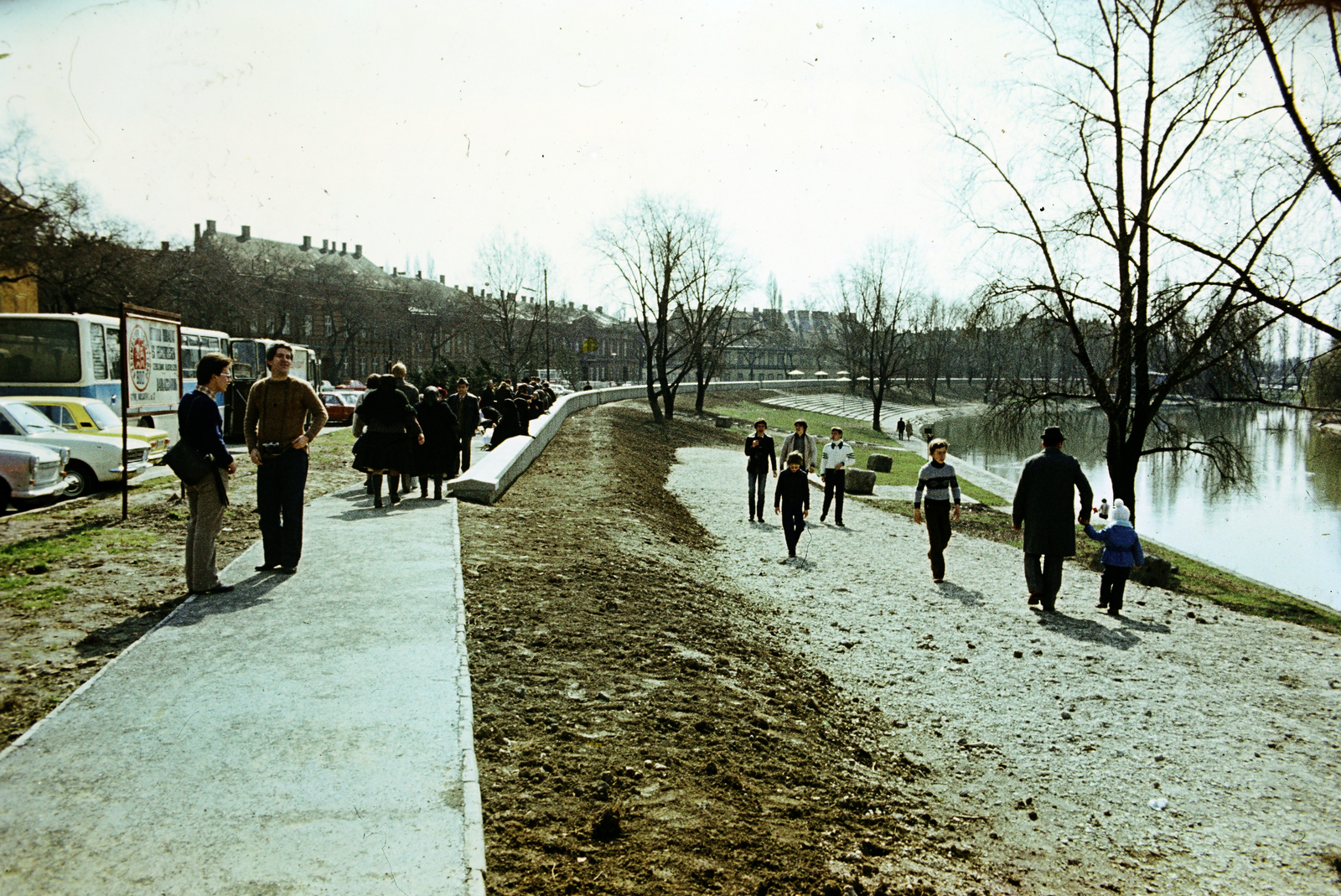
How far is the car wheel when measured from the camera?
14070mm

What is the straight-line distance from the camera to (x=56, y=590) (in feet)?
23.2

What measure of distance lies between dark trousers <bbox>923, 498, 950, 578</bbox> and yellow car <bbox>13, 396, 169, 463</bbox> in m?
13.2

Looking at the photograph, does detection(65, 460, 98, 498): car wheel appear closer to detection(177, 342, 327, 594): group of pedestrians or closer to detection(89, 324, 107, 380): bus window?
detection(89, 324, 107, 380): bus window

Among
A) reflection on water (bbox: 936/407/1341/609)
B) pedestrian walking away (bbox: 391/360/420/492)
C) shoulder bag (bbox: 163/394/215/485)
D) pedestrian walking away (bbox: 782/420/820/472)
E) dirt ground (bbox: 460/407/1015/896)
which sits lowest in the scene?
reflection on water (bbox: 936/407/1341/609)

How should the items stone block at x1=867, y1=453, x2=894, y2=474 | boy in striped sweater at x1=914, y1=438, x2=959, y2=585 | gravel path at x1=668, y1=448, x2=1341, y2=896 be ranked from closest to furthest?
gravel path at x1=668, y1=448, x2=1341, y2=896, boy in striped sweater at x1=914, y1=438, x2=959, y2=585, stone block at x1=867, y1=453, x2=894, y2=474

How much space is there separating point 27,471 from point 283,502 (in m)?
7.55

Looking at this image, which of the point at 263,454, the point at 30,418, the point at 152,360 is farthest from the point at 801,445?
the point at 30,418

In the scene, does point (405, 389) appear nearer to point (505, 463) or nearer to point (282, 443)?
point (505, 463)

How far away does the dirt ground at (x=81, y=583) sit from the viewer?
525 cm

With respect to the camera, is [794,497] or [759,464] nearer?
[794,497]

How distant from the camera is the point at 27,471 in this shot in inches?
483

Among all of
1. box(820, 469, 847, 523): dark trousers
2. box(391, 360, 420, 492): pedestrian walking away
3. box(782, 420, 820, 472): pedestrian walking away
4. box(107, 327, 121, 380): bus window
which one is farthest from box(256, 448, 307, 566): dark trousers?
box(107, 327, 121, 380): bus window

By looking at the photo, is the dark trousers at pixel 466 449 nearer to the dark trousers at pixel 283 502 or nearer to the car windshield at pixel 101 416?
the car windshield at pixel 101 416

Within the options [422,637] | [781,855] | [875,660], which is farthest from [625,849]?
[875,660]
